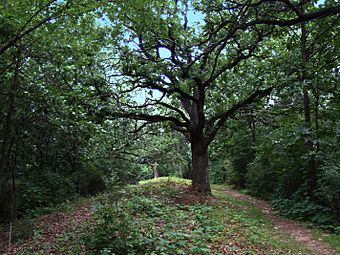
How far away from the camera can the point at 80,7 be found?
6.27 m

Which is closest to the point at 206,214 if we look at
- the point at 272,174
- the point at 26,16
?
the point at 272,174

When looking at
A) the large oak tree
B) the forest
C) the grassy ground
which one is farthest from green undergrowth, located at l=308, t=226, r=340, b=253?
the large oak tree

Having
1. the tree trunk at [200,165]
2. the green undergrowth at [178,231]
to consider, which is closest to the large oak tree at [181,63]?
the tree trunk at [200,165]

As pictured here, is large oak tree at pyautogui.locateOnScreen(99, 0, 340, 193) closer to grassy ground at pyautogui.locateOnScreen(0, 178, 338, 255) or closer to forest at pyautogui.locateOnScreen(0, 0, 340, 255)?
forest at pyautogui.locateOnScreen(0, 0, 340, 255)

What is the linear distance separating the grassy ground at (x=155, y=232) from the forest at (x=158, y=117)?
0.14ft

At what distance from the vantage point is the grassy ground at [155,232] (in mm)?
5652

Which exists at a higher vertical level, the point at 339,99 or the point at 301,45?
the point at 301,45

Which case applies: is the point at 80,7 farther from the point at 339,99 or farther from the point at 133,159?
the point at 133,159

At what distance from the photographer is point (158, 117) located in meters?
12.8

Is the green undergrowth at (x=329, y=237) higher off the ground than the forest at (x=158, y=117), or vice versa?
the forest at (x=158, y=117)

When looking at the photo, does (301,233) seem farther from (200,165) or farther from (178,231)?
(200,165)

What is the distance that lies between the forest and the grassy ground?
0.14ft

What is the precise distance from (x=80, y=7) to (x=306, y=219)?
8449mm

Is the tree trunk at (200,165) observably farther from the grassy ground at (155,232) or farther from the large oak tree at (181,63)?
the grassy ground at (155,232)
